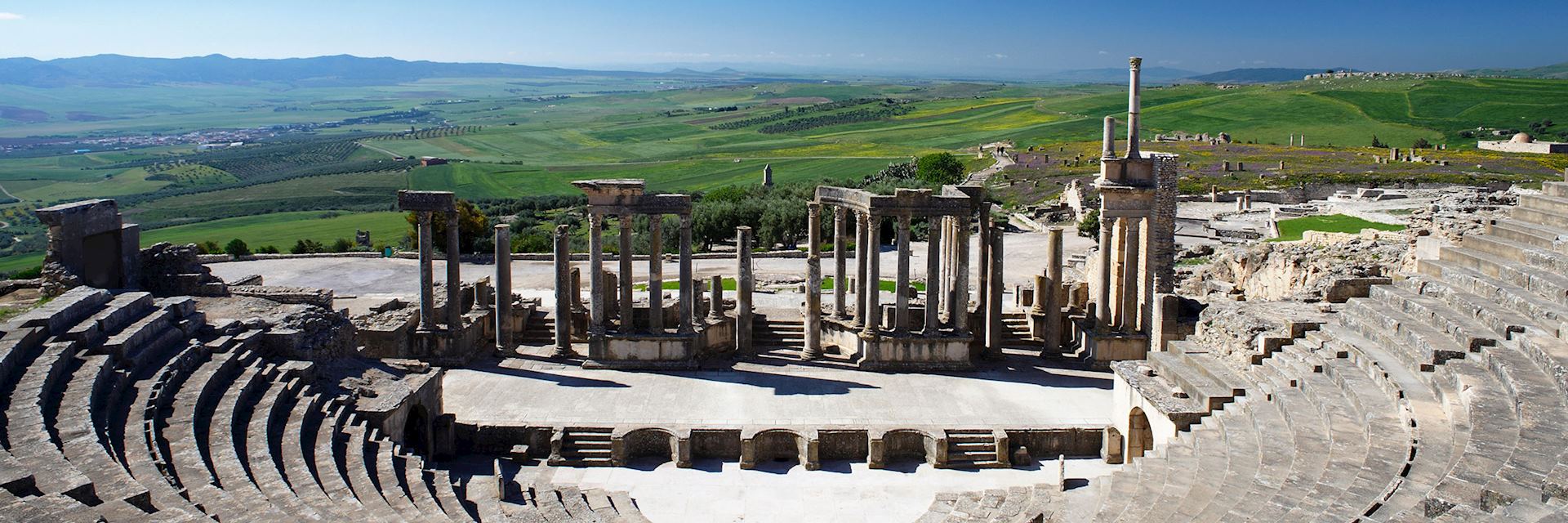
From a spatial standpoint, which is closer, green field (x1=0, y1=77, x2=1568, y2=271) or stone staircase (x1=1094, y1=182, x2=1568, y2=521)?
stone staircase (x1=1094, y1=182, x2=1568, y2=521)

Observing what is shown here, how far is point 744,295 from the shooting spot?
33.8 metres

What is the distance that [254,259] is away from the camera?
54.5 m

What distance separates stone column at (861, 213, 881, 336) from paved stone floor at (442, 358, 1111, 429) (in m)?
1.40

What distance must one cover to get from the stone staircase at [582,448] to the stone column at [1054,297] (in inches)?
534

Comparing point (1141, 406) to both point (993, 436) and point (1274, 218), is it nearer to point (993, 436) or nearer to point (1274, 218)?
point (993, 436)

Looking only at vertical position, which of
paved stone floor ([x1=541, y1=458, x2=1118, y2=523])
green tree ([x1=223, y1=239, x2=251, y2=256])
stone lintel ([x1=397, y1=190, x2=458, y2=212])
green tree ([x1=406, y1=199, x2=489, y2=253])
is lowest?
paved stone floor ([x1=541, y1=458, x2=1118, y2=523])

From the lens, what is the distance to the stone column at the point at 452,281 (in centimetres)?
3288

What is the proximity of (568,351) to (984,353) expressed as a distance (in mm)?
11969

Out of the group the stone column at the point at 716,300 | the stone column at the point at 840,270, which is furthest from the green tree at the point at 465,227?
the stone column at the point at 840,270

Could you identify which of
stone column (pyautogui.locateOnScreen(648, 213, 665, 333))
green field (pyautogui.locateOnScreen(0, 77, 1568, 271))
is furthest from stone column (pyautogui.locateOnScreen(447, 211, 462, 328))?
green field (pyautogui.locateOnScreen(0, 77, 1568, 271))

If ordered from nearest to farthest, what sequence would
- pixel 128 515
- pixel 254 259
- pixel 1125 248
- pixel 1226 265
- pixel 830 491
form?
pixel 128 515 → pixel 830 491 → pixel 1125 248 → pixel 1226 265 → pixel 254 259

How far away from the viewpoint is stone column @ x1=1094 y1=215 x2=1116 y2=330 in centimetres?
3241

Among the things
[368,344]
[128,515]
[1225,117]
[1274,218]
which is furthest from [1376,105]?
[128,515]

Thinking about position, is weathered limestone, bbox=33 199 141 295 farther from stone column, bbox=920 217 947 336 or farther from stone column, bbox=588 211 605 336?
stone column, bbox=920 217 947 336
